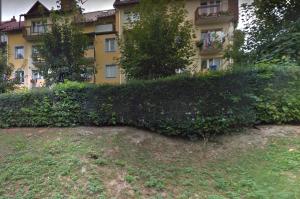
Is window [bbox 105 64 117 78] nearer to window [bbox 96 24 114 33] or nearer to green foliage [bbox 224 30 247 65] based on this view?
window [bbox 96 24 114 33]

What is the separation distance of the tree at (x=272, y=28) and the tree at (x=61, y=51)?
9.47m

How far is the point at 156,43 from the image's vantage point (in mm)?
15758

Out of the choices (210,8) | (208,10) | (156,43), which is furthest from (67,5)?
(210,8)

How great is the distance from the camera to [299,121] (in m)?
10.3

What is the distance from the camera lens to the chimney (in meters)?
21.4

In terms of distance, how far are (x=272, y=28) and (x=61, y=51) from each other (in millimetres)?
11676

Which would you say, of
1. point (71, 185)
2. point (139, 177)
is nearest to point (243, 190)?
point (139, 177)

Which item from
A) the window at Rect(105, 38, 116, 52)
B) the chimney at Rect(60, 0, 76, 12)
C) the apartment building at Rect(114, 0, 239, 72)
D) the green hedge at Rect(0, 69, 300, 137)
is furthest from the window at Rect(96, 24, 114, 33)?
the green hedge at Rect(0, 69, 300, 137)

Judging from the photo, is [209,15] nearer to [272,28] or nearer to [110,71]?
[110,71]

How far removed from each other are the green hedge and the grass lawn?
14.2 inches

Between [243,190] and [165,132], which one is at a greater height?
[165,132]

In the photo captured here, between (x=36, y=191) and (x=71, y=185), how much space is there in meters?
→ 0.70

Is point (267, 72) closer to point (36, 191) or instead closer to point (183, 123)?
point (183, 123)

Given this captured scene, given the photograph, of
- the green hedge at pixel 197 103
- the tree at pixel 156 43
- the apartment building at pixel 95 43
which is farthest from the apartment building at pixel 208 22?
the green hedge at pixel 197 103
